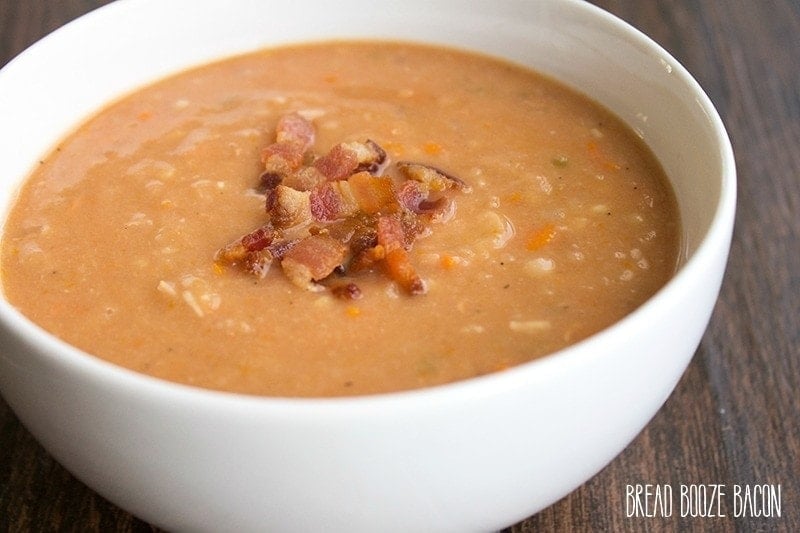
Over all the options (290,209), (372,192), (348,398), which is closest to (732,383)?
(372,192)

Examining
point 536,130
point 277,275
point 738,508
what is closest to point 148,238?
point 277,275

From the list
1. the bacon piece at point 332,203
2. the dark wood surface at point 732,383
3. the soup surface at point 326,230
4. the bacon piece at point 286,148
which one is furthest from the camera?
the bacon piece at point 286,148

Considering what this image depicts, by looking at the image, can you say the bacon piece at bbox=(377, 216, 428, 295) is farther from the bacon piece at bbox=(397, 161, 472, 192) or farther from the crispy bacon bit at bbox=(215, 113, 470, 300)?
the bacon piece at bbox=(397, 161, 472, 192)

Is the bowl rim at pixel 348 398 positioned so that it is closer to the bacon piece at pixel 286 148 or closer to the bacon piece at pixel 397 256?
Answer: the bacon piece at pixel 397 256

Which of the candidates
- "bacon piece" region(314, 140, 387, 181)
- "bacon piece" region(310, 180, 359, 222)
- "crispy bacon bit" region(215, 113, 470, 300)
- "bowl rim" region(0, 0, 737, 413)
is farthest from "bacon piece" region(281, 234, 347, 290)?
"bowl rim" region(0, 0, 737, 413)

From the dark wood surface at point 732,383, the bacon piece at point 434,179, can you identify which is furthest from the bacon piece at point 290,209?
the dark wood surface at point 732,383

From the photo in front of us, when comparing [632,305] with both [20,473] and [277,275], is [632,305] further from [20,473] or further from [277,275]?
[20,473]

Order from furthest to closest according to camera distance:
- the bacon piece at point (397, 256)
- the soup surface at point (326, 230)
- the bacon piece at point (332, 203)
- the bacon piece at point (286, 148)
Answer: the bacon piece at point (286, 148) → the bacon piece at point (332, 203) → the bacon piece at point (397, 256) → the soup surface at point (326, 230)

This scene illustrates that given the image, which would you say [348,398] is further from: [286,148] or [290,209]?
[286,148]
